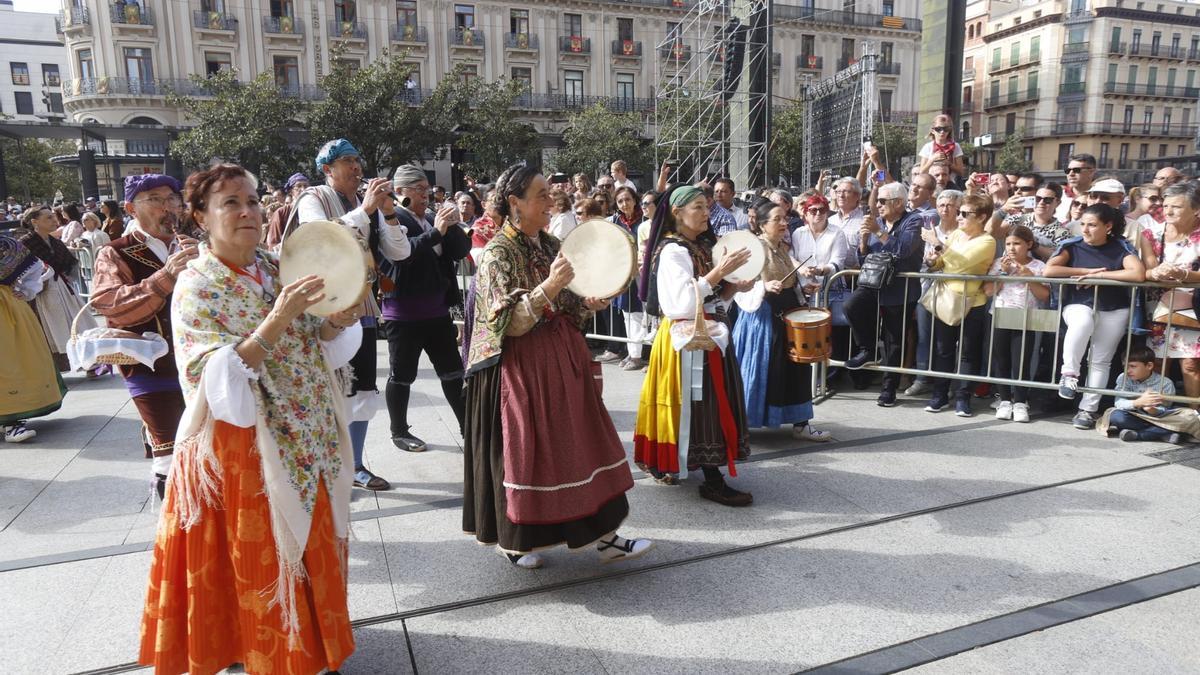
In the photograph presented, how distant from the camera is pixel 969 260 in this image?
5996 mm

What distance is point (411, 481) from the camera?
4684mm

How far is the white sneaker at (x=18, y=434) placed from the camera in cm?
572

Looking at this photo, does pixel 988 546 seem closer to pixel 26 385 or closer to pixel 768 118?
pixel 26 385

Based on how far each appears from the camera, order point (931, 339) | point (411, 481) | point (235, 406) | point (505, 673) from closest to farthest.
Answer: point (235, 406) → point (505, 673) → point (411, 481) → point (931, 339)

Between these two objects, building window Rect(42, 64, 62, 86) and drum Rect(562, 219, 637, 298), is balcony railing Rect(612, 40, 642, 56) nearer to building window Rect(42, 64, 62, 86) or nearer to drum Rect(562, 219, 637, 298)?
drum Rect(562, 219, 637, 298)

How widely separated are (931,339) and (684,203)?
3260mm

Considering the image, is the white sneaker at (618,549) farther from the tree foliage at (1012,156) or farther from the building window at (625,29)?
the tree foliage at (1012,156)

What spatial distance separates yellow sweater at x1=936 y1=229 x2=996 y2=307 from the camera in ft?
19.5

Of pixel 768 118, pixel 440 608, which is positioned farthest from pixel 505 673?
pixel 768 118

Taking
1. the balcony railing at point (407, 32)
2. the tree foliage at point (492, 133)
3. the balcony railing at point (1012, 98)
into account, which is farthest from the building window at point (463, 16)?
the balcony railing at point (1012, 98)

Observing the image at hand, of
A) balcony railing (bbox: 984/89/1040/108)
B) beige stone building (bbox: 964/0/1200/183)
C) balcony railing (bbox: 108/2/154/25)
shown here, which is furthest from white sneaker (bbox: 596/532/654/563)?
balcony railing (bbox: 984/89/1040/108)

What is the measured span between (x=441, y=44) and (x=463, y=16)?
1.90 metres

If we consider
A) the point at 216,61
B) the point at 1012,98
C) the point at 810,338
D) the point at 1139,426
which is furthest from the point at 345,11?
the point at 1012,98

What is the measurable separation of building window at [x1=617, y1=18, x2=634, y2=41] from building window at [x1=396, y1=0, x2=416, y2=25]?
10966mm
